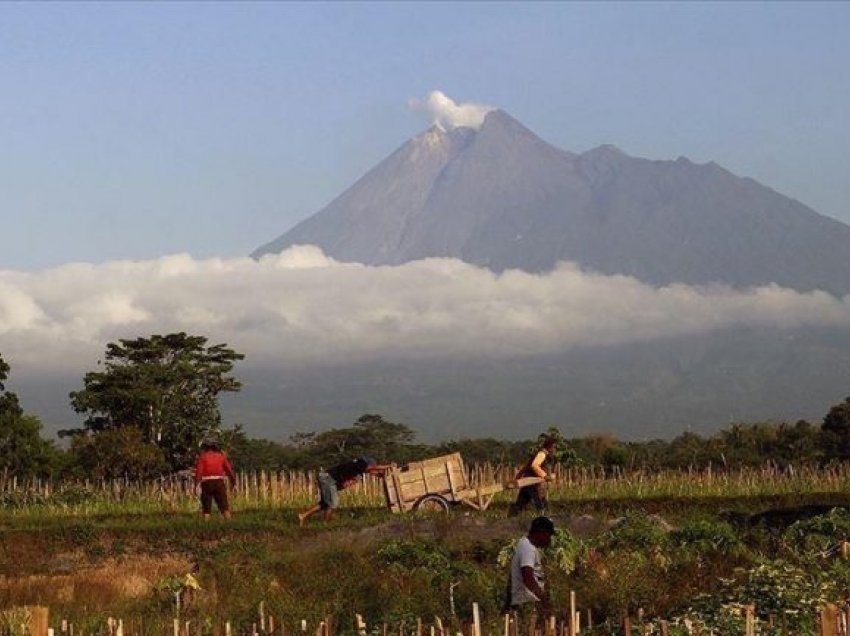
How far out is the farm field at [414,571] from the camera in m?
13.8

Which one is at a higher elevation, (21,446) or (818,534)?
(21,446)

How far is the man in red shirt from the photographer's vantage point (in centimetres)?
2745

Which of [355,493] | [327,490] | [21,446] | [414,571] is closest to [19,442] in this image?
[21,446]

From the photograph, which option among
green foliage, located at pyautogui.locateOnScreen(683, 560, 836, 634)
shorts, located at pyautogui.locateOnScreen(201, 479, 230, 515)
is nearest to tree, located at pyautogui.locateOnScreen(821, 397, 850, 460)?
shorts, located at pyautogui.locateOnScreen(201, 479, 230, 515)

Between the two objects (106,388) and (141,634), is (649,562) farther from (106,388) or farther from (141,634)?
(106,388)

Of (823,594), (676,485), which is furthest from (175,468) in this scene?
(823,594)

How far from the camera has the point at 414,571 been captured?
680 inches

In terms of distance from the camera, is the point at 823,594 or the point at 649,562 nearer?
the point at 823,594

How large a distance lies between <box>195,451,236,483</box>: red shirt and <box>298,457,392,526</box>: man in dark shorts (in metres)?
1.77

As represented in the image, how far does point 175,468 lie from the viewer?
155 ft

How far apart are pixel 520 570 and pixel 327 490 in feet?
43.8

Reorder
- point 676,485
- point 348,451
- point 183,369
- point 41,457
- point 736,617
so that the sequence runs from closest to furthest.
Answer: point 736,617 < point 676,485 < point 41,457 < point 183,369 < point 348,451

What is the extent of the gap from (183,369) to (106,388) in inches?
100

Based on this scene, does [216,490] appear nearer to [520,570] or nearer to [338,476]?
[338,476]
